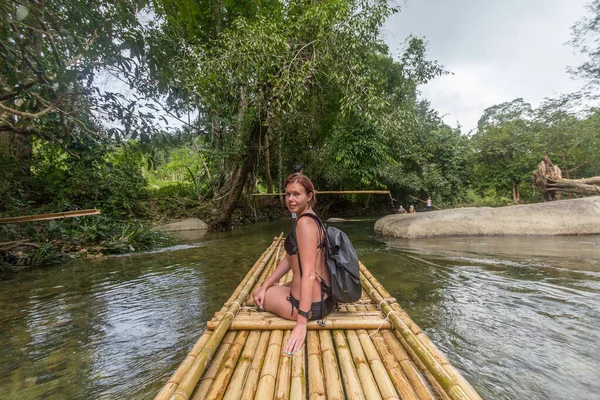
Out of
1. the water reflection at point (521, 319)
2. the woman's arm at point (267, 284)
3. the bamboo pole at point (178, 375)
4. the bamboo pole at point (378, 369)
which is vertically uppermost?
the woman's arm at point (267, 284)

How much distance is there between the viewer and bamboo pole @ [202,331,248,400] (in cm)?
120

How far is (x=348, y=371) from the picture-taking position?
4.50ft

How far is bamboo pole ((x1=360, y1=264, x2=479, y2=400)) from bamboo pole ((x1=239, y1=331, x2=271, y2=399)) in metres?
0.74

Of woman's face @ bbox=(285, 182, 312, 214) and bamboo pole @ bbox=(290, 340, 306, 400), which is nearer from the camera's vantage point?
bamboo pole @ bbox=(290, 340, 306, 400)

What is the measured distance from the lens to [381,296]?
2.24m

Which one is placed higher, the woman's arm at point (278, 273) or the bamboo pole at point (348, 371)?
the woman's arm at point (278, 273)

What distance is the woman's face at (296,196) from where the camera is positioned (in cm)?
172

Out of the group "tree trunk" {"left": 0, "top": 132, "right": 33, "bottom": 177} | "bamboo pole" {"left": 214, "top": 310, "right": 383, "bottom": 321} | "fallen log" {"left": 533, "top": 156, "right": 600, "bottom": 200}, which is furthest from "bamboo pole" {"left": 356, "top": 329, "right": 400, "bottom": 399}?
"fallen log" {"left": 533, "top": 156, "right": 600, "bottom": 200}

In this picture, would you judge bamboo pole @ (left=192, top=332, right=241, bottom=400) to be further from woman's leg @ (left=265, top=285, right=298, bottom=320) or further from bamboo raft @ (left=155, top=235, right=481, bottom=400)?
woman's leg @ (left=265, top=285, right=298, bottom=320)

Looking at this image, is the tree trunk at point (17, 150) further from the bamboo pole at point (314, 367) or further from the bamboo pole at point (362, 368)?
the bamboo pole at point (362, 368)

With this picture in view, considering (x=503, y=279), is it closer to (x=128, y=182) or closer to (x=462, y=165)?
(x=128, y=182)

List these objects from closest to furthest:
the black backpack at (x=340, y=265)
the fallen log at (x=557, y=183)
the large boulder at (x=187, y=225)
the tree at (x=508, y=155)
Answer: the black backpack at (x=340, y=265), the fallen log at (x=557, y=183), the large boulder at (x=187, y=225), the tree at (x=508, y=155)

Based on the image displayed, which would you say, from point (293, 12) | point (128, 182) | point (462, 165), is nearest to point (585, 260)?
point (293, 12)

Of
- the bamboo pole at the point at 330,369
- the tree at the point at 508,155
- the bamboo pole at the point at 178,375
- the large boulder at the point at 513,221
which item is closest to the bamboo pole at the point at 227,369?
the bamboo pole at the point at 178,375
